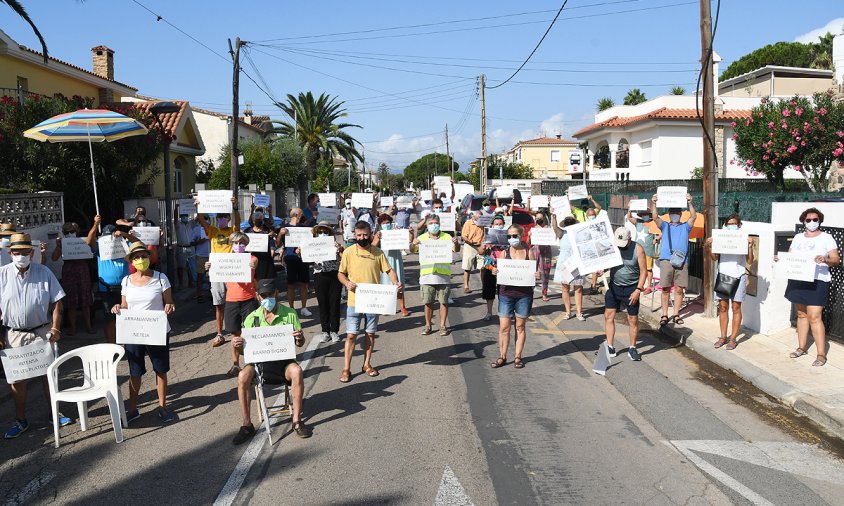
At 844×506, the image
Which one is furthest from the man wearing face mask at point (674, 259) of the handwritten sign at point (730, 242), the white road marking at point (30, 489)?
the white road marking at point (30, 489)

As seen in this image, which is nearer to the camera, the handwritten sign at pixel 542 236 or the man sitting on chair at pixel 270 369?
the man sitting on chair at pixel 270 369

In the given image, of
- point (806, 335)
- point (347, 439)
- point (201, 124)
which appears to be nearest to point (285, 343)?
point (347, 439)

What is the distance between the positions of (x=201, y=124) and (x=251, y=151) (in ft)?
39.6

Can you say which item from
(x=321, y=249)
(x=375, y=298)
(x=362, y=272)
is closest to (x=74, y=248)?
(x=321, y=249)

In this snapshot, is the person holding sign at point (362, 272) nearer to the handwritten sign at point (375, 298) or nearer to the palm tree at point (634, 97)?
the handwritten sign at point (375, 298)

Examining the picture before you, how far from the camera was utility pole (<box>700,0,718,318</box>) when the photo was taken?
457 inches

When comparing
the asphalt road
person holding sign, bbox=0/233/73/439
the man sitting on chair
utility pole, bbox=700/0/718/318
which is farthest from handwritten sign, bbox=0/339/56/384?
utility pole, bbox=700/0/718/318

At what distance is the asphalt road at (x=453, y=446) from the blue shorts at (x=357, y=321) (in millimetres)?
602

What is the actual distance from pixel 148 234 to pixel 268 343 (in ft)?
18.9

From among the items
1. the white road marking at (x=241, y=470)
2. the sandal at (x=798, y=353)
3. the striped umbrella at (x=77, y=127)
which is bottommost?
the white road marking at (x=241, y=470)

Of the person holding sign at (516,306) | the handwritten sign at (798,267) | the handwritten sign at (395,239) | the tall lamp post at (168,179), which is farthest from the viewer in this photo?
the tall lamp post at (168,179)

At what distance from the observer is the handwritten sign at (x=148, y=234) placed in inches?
439

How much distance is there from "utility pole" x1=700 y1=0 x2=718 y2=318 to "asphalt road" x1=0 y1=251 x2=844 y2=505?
122 inches

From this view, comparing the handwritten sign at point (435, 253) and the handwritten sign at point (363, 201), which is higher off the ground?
the handwritten sign at point (363, 201)
